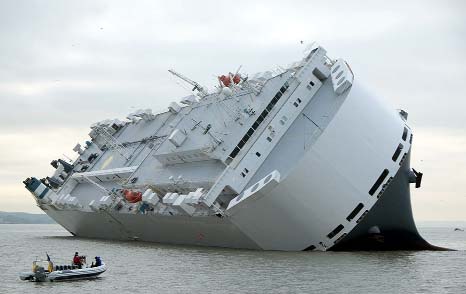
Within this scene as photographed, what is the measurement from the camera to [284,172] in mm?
45031

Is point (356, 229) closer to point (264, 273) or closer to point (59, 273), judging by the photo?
point (264, 273)

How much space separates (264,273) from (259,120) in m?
14.5

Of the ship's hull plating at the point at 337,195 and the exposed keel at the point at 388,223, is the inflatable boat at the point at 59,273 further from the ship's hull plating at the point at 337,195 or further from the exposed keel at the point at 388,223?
the exposed keel at the point at 388,223

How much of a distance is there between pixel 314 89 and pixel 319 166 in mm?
8249

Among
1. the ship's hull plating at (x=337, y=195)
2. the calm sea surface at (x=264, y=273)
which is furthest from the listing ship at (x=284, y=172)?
the calm sea surface at (x=264, y=273)

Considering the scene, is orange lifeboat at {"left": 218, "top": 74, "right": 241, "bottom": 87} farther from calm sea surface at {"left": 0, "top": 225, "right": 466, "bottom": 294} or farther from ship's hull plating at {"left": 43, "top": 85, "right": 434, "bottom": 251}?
calm sea surface at {"left": 0, "top": 225, "right": 466, "bottom": 294}

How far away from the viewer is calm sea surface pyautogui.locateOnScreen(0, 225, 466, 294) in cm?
3541

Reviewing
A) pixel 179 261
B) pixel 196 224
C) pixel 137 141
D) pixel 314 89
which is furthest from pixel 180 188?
pixel 137 141

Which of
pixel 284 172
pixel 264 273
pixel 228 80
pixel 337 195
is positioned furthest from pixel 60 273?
pixel 228 80

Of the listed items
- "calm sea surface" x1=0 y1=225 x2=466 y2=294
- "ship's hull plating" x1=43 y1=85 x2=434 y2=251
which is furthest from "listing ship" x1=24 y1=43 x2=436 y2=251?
"calm sea surface" x1=0 y1=225 x2=466 y2=294

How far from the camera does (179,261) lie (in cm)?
4566

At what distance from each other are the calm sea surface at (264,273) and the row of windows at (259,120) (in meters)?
6.72

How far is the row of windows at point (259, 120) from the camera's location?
163 ft

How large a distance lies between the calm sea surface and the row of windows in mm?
6719
